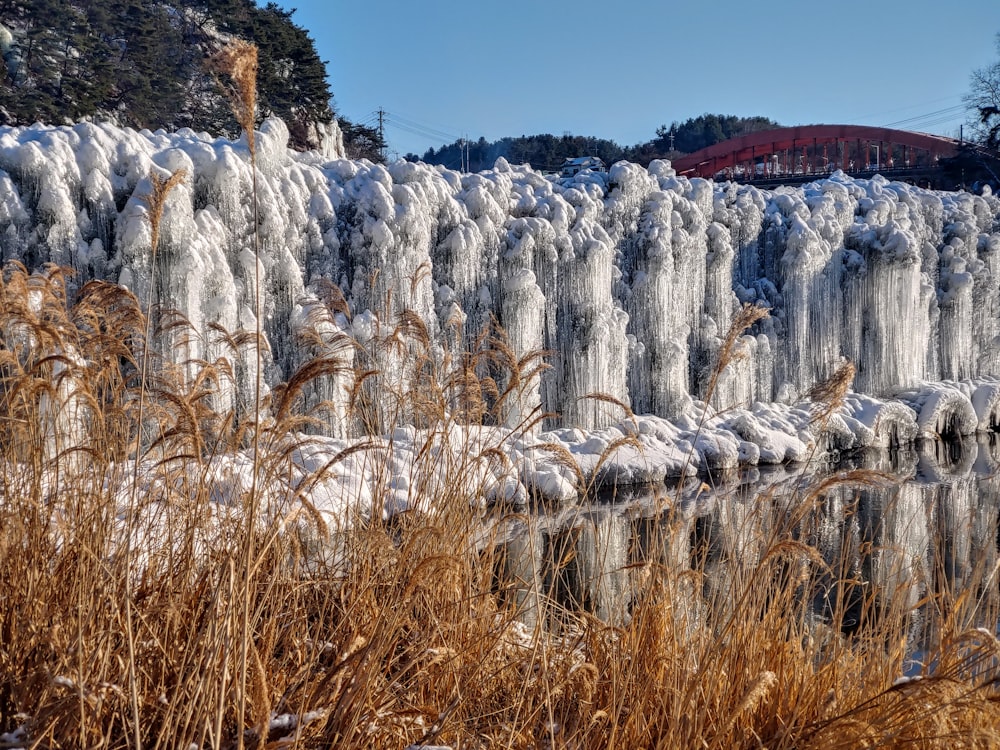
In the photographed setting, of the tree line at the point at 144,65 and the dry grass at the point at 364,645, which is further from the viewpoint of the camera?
the tree line at the point at 144,65

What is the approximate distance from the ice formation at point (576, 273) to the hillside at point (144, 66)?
7.08m

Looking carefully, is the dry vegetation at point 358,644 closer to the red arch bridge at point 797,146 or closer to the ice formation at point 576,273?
the ice formation at point 576,273

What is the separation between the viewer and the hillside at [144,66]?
42.7 ft

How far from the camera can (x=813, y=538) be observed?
15.9 feet

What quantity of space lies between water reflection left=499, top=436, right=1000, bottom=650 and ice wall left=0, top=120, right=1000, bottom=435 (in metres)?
1.01

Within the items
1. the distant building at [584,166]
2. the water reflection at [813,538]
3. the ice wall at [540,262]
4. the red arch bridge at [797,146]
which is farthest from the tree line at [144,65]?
the water reflection at [813,538]

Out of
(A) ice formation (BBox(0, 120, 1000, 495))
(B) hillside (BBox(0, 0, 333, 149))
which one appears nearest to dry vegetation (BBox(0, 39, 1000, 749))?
(A) ice formation (BBox(0, 120, 1000, 495))

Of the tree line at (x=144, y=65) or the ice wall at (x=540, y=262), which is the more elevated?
the tree line at (x=144, y=65)

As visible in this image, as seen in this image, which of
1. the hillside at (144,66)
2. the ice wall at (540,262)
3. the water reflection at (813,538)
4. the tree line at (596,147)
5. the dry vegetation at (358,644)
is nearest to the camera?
the dry vegetation at (358,644)

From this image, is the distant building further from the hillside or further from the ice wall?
the hillside

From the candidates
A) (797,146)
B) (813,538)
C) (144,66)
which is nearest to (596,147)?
(797,146)

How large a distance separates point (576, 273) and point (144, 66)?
37.3 feet

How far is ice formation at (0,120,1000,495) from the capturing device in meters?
5.83

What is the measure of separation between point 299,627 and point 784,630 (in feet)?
3.16
